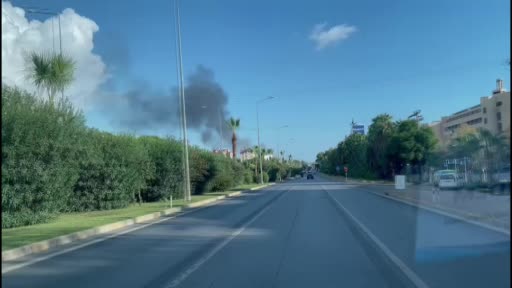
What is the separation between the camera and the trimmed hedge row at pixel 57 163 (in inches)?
791

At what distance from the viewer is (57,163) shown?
72.4ft

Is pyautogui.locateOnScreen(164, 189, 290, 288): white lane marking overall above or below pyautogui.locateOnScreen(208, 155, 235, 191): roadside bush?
below

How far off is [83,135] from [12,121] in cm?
473

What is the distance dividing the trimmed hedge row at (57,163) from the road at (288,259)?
5.60 meters

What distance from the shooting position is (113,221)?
68.3 feet

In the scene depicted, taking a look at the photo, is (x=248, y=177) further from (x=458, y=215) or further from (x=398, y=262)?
(x=398, y=262)

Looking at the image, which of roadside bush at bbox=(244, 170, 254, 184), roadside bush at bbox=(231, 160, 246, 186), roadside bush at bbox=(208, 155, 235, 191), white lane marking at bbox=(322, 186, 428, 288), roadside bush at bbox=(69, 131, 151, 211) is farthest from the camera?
roadside bush at bbox=(244, 170, 254, 184)

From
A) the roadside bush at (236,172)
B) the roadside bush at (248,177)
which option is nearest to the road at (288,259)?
the roadside bush at (236,172)

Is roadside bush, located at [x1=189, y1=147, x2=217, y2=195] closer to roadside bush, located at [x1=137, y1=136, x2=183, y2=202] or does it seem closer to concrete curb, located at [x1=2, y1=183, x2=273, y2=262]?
roadside bush, located at [x1=137, y1=136, x2=183, y2=202]

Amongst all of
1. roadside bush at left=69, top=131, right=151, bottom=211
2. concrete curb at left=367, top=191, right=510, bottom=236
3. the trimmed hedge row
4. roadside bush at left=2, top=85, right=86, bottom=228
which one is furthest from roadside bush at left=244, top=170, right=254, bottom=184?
roadside bush at left=2, top=85, right=86, bottom=228

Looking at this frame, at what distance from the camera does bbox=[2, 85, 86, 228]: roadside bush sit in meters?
19.9

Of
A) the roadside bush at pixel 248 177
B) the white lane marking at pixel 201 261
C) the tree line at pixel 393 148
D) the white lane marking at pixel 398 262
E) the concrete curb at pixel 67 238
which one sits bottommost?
the white lane marking at pixel 398 262

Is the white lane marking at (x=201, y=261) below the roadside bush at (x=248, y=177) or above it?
below

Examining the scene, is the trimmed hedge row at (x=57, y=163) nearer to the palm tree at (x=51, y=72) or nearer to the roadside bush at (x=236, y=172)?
the palm tree at (x=51, y=72)
